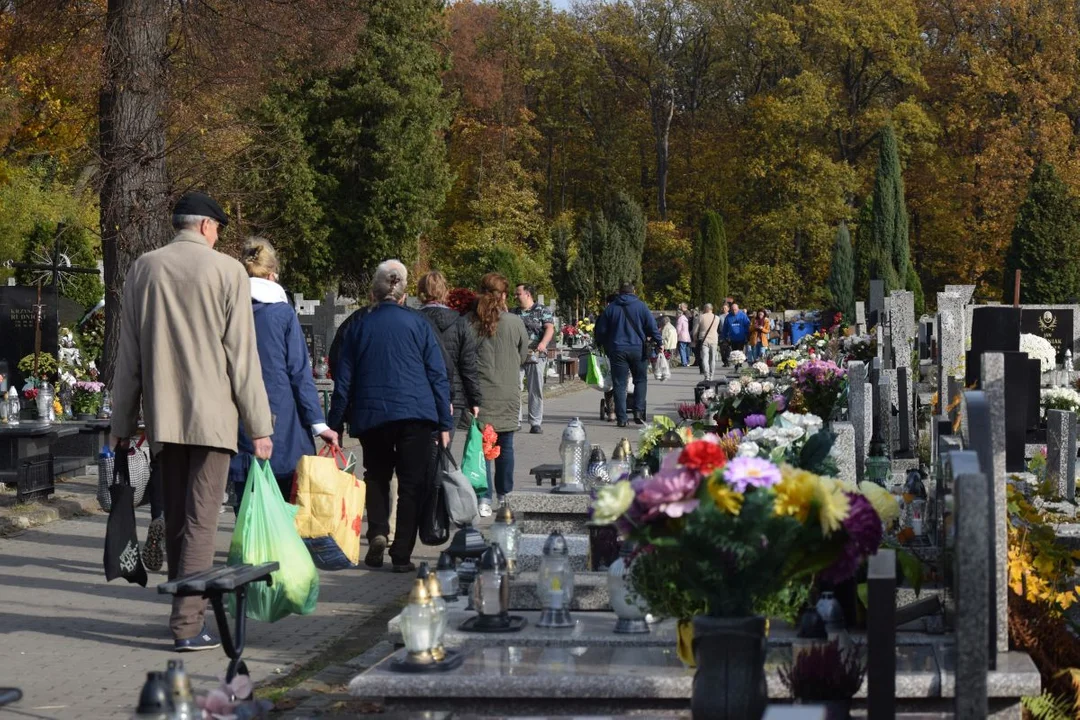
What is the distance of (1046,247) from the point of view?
144 ft

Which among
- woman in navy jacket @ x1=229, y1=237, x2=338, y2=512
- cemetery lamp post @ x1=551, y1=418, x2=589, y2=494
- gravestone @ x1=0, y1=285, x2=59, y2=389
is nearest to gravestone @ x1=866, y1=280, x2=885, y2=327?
gravestone @ x1=0, y1=285, x2=59, y2=389

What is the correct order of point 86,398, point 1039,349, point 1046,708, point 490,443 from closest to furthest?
1. point 1046,708
2. point 490,443
3. point 86,398
4. point 1039,349

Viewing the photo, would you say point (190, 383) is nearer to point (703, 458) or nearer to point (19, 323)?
point (703, 458)

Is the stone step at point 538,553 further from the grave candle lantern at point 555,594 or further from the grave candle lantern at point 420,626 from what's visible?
the grave candle lantern at point 420,626

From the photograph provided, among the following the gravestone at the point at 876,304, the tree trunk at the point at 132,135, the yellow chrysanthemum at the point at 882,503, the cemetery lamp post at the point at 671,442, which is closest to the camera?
A: the yellow chrysanthemum at the point at 882,503

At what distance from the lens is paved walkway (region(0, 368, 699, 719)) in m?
6.54

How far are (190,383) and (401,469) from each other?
2416 millimetres

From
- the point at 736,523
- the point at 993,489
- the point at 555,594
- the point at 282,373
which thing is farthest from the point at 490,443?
the point at 736,523

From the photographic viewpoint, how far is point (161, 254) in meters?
7.18

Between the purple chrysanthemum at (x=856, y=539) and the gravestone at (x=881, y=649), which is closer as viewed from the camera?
the gravestone at (x=881, y=649)

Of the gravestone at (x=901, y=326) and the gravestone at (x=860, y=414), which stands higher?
the gravestone at (x=901, y=326)

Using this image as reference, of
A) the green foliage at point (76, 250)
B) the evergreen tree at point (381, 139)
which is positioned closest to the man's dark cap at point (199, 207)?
the green foliage at point (76, 250)

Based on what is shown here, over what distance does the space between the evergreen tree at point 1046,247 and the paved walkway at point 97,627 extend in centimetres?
3618

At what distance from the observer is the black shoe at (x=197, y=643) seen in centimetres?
714
